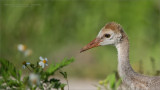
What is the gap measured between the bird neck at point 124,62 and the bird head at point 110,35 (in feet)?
0.24

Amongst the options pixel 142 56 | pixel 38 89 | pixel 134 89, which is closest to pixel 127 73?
pixel 134 89

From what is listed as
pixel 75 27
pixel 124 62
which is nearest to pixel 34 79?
pixel 124 62

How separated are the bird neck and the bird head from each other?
73mm

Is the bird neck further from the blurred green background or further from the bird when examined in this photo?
the blurred green background

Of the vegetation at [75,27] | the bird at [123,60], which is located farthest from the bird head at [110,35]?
the vegetation at [75,27]

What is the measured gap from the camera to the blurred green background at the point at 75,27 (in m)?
11.3

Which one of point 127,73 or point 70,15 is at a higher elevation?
point 70,15

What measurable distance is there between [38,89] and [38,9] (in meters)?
7.24

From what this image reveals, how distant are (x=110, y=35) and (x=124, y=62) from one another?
1.31ft

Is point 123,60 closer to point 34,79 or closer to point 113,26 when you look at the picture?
point 113,26

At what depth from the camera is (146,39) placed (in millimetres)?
11305

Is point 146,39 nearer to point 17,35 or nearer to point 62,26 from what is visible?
point 62,26

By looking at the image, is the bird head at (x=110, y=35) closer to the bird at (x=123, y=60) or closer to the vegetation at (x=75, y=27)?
the bird at (x=123, y=60)

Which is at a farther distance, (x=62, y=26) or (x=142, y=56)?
(x=62, y=26)
